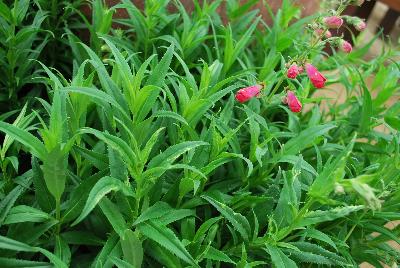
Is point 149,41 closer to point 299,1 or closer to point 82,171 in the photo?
point 82,171

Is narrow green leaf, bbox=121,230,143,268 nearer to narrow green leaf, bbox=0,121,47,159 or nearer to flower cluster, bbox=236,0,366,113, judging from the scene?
narrow green leaf, bbox=0,121,47,159

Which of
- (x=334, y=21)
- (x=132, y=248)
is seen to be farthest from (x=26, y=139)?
(x=334, y=21)

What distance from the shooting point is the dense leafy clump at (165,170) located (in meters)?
0.80

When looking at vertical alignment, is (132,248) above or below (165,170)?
below

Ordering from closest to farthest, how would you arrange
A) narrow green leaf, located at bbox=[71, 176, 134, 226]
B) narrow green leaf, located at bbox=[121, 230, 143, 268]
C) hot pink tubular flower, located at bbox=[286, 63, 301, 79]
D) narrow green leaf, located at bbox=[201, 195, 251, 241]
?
1. narrow green leaf, located at bbox=[71, 176, 134, 226]
2. narrow green leaf, located at bbox=[121, 230, 143, 268]
3. narrow green leaf, located at bbox=[201, 195, 251, 241]
4. hot pink tubular flower, located at bbox=[286, 63, 301, 79]

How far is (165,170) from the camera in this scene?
809 mm

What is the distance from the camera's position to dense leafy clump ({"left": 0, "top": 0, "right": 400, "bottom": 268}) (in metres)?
0.80

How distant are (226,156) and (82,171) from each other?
1.10 ft

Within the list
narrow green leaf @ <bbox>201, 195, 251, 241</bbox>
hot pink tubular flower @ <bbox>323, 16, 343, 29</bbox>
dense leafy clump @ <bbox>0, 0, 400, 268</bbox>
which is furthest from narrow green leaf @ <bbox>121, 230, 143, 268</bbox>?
hot pink tubular flower @ <bbox>323, 16, 343, 29</bbox>

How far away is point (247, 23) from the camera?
1636mm

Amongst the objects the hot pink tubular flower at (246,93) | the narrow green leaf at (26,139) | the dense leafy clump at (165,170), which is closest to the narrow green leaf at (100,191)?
the dense leafy clump at (165,170)

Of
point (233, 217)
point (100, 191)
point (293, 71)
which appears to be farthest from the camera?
point (293, 71)

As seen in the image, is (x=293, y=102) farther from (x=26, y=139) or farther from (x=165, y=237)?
(x=26, y=139)

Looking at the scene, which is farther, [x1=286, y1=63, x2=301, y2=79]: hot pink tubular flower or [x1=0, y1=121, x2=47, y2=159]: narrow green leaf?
[x1=286, y1=63, x2=301, y2=79]: hot pink tubular flower
